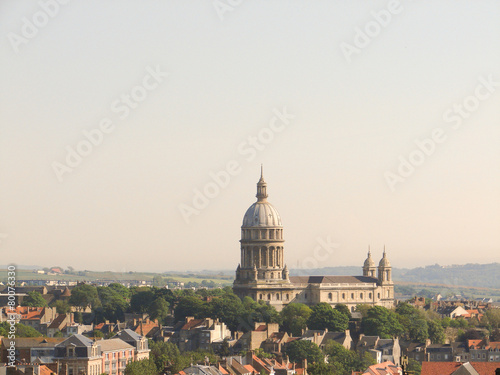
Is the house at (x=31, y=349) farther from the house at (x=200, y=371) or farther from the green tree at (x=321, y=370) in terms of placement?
the green tree at (x=321, y=370)

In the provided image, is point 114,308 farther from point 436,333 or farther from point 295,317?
point 436,333

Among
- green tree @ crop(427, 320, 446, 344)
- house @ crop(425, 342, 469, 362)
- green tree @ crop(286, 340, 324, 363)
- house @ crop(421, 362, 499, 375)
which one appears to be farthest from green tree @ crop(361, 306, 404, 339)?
house @ crop(421, 362, 499, 375)

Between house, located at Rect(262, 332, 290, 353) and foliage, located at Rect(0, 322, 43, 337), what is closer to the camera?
foliage, located at Rect(0, 322, 43, 337)

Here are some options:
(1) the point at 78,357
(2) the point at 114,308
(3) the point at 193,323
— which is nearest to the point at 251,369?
(1) the point at 78,357

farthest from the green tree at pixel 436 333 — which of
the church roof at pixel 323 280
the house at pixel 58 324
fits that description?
the house at pixel 58 324

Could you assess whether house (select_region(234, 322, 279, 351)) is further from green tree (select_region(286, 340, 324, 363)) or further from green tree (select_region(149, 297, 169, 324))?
green tree (select_region(149, 297, 169, 324))
